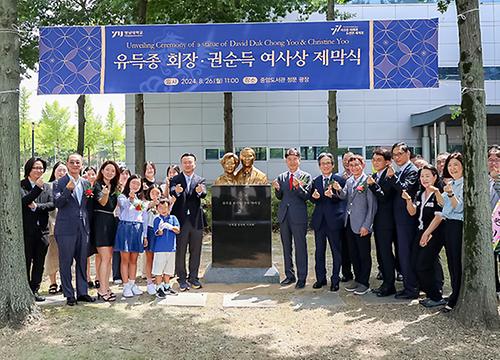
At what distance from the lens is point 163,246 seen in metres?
5.64

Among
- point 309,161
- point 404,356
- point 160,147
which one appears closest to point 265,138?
point 309,161

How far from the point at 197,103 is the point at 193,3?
10.7m

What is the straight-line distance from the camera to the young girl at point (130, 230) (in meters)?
5.46

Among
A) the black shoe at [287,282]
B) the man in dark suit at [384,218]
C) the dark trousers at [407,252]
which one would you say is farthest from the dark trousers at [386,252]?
the black shoe at [287,282]

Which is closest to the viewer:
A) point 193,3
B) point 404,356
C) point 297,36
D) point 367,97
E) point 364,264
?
point 404,356

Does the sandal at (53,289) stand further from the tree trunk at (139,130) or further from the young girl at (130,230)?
the tree trunk at (139,130)

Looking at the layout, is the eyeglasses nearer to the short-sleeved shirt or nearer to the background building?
the short-sleeved shirt

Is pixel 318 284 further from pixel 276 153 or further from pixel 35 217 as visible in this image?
pixel 276 153

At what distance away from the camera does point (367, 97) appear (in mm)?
23938

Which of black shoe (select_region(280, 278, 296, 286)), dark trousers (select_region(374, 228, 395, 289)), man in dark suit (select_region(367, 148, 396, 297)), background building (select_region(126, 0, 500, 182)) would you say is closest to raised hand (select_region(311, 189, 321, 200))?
man in dark suit (select_region(367, 148, 396, 297))

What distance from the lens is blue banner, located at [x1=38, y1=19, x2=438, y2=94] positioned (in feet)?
21.4

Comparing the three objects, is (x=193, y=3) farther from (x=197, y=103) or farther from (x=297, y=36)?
(x=197, y=103)

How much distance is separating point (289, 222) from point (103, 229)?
94.9 inches

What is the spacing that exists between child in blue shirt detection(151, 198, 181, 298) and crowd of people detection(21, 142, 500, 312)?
0.5 inches
